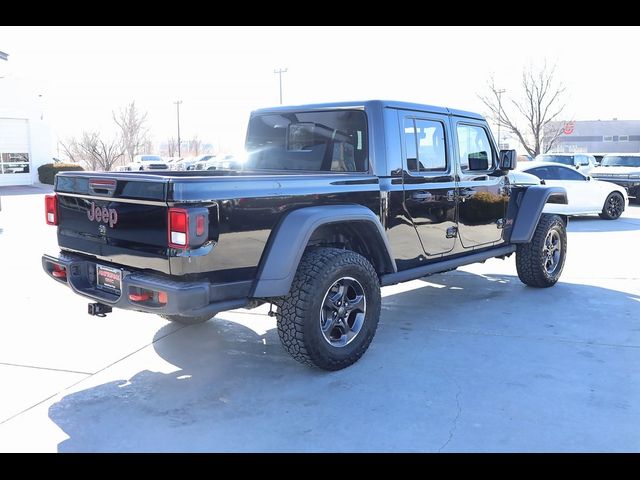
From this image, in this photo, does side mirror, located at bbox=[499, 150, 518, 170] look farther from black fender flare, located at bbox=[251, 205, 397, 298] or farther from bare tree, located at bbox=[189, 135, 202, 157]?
bare tree, located at bbox=[189, 135, 202, 157]

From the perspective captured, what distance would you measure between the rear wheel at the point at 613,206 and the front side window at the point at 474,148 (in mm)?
9245

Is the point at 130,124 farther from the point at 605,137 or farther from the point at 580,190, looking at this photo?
the point at 605,137

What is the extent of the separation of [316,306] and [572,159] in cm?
2244

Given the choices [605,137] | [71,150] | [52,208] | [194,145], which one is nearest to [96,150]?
[71,150]

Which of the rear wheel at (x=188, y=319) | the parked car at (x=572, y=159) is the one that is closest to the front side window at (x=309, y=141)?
the rear wheel at (x=188, y=319)

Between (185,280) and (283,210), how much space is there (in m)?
0.81

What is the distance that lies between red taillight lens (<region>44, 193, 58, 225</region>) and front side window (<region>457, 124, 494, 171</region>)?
350 centimetres

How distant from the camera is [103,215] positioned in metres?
3.91

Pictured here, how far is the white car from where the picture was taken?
13.0m

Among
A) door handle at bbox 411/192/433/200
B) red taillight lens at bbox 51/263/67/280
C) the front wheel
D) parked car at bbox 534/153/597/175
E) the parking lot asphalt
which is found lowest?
the parking lot asphalt

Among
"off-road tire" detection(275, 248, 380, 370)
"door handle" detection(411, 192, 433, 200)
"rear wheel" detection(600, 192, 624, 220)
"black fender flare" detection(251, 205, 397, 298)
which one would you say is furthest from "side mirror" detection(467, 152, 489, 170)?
"rear wheel" detection(600, 192, 624, 220)

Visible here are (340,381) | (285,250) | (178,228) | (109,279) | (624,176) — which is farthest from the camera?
(624,176)

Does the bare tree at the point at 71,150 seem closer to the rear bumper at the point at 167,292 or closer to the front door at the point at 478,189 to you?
the front door at the point at 478,189
